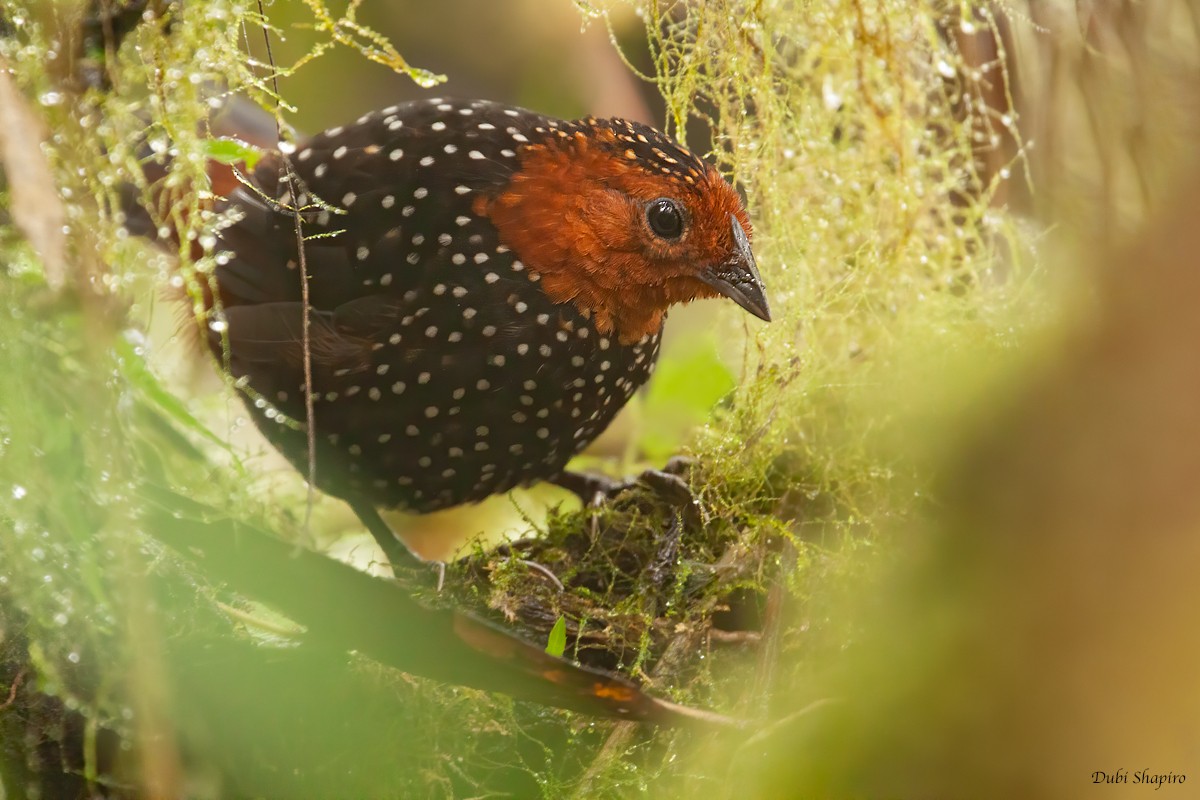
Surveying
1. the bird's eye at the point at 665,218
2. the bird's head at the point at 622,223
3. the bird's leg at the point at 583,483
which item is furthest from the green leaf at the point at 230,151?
the bird's leg at the point at 583,483

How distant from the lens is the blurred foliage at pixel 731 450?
3.31 feet

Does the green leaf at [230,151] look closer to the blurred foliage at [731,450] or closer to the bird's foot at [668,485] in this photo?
the blurred foliage at [731,450]

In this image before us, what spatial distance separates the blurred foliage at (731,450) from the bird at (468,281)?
0.17 meters

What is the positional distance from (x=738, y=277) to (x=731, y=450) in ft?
1.08

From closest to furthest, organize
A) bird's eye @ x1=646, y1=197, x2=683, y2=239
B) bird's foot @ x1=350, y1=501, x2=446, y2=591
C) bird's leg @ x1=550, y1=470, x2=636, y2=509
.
Answer: bird's eye @ x1=646, y1=197, x2=683, y2=239 → bird's foot @ x1=350, y1=501, x2=446, y2=591 → bird's leg @ x1=550, y1=470, x2=636, y2=509

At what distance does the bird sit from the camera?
1.88m

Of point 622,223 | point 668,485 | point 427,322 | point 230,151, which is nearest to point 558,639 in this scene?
point 668,485

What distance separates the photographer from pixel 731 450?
1.93 m

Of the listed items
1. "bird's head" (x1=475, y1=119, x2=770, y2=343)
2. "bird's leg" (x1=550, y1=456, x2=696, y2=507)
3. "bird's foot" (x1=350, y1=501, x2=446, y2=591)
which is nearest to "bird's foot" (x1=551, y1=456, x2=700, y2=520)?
"bird's leg" (x1=550, y1=456, x2=696, y2=507)

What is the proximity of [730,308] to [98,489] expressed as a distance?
1.50 metres
